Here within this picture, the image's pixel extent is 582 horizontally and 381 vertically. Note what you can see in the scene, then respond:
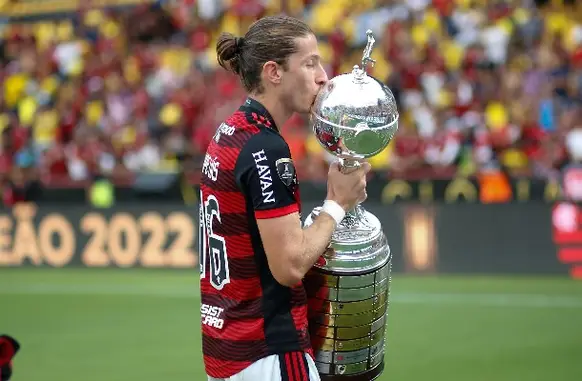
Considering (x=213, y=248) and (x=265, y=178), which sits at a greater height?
(x=265, y=178)

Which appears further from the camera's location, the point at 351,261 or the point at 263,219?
the point at 351,261

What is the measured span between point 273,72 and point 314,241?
1.77 feet

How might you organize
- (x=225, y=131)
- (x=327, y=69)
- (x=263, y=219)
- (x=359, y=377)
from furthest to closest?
(x=327, y=69), (x=359, y=377), (x=225, y=131), (x=263, y=219)

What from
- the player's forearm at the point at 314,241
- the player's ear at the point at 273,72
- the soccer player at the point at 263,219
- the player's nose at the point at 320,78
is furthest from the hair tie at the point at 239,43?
the player's forearm at the point at 314,241

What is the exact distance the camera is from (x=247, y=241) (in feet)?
9.98

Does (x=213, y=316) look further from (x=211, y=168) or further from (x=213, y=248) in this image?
(x=211, y=168)

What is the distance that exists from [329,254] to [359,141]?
14.7 inches

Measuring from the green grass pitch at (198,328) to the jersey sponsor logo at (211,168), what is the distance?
4.11 metres

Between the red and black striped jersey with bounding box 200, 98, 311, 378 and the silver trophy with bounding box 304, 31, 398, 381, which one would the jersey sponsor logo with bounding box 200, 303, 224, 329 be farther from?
the silver trophy with bounding box 304, 31, 398, 381

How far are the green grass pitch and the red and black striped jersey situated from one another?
3.97 metres

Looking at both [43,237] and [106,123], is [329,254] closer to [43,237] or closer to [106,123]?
[43,237]

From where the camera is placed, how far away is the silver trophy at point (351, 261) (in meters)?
3.12

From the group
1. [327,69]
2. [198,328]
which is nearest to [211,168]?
[198,328]

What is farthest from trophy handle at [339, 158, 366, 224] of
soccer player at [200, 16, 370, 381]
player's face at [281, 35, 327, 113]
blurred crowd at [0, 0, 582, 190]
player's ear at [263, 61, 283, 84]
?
blurred crowd at [0, 0, 582, 190]
